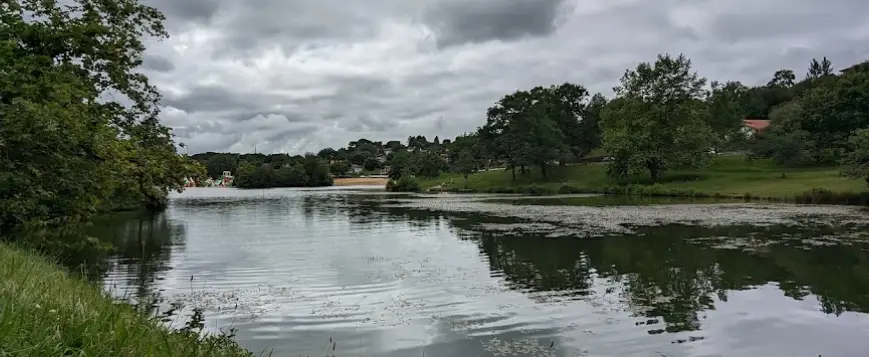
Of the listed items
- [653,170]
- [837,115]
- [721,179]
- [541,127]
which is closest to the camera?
[837,115]

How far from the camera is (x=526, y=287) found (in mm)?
15922

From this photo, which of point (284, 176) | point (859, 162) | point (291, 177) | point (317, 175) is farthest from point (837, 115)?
point (284, 176)

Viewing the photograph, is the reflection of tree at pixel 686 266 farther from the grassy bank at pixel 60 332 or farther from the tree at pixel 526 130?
the tree at pixel 526 130

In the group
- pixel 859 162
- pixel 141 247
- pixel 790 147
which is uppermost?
pixel 790 147

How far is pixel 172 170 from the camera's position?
1928cm

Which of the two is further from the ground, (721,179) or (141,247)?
(721,179)

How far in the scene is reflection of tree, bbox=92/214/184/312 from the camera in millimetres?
16938

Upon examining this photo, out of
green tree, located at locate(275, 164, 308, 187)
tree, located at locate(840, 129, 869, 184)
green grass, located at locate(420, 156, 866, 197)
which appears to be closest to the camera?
tree, located at locate(840, 129, 869, 184)

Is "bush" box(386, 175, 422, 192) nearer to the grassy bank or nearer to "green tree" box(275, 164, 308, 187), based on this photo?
"green tree" box(275, 164, 308, 187)

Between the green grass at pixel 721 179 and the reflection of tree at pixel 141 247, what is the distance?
43996mm

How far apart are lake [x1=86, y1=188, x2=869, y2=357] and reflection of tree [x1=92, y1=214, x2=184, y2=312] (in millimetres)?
110

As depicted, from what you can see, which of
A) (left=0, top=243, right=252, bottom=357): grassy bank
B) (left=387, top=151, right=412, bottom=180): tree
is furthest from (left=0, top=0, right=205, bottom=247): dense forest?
(left=387, top=151, right=412, bottom=180): tree

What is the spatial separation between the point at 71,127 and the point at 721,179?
6307 cm

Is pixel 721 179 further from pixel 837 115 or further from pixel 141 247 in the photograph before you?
pixel 141 247
